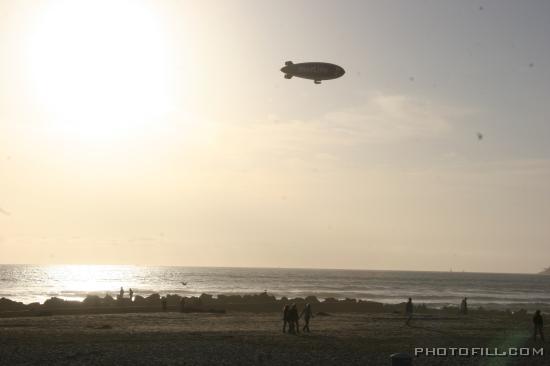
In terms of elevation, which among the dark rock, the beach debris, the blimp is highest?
the blimp

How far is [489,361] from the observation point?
71.1 feet

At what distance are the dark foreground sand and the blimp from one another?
20.2 m

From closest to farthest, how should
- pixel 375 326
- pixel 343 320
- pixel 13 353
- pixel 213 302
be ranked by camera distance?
pixel 13 353 < pixel 375 326 < pixel 343 320 < pixel 213 302

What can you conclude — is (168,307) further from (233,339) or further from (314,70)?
(314,70)

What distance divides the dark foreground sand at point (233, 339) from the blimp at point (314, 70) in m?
20.2

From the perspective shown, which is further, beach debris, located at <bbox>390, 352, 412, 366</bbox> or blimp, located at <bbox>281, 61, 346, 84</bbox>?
blimp, located at <bbox>281, 61, 346, 84</bbox>

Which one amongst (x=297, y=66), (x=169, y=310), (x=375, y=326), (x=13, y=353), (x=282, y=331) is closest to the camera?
(x=13, y=353)

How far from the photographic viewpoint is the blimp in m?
50.1

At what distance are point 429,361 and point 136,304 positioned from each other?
35373mm

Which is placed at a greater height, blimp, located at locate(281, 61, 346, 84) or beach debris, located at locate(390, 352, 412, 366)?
blimp, located at locate(281, 61, 346, 84)

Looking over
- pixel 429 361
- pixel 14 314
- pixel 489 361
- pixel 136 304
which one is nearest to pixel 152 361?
pixel 429 361

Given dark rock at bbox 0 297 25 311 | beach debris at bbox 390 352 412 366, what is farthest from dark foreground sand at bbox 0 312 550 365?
dark rock at bbox 0 297 25 311

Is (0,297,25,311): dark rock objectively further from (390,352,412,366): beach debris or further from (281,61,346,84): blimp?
(390,352,412,366): beach debris

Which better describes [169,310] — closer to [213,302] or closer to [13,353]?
[213,302]
